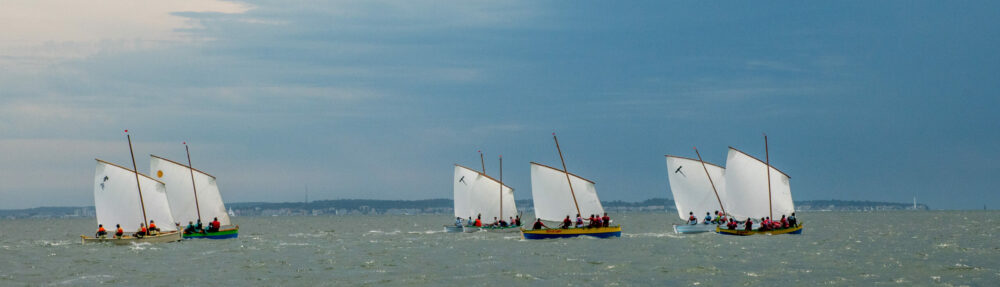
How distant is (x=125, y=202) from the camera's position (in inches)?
2832

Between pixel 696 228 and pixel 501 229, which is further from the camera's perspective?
pixel 501 229

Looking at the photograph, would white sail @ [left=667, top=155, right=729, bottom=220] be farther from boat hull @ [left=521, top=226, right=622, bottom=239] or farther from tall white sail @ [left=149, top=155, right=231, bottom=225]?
tall white sail @ [left=149, top=155, right=231, bottom=225]

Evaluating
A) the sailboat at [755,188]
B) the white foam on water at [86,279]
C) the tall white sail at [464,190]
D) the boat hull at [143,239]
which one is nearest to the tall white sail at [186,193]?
the boat hull at [143,239]

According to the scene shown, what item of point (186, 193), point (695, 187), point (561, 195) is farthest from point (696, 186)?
point (186, 193)

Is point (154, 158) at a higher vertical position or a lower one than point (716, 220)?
higher

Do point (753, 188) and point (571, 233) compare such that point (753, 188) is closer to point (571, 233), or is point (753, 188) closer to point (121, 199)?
point (571, 233)

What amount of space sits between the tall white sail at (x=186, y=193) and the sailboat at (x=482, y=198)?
25363mm

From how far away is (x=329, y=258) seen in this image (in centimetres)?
5875

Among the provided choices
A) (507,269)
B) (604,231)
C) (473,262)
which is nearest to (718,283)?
(507,269)

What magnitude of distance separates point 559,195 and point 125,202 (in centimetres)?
3175

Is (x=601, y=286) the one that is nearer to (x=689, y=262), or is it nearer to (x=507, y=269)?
(x=507, y=269)

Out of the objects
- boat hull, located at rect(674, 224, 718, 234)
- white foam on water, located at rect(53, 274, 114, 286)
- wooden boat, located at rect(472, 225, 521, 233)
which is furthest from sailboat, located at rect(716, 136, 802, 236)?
white foam on water, located at rect(53, 274, 114, 286)

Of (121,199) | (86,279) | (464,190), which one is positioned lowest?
(86,279)

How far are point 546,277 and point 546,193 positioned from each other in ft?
113
